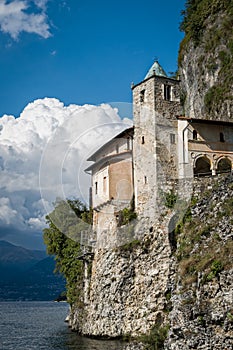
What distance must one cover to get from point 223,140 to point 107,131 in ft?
35.2

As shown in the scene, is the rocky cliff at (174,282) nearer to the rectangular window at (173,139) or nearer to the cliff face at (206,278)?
the cliff face at (206,278)

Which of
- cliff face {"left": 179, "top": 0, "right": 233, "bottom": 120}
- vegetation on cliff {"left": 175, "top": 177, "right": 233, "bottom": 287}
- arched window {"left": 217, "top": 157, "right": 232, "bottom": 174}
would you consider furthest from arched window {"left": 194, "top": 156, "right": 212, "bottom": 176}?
cliff face {"left": 179, "top": 0, "right": 233, "bottom": 120}

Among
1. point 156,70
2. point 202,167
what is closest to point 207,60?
point 156,70

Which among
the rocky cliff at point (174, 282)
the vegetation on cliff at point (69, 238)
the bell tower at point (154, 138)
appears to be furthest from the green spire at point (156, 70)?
the vegetation on cliff at point (69, 238)

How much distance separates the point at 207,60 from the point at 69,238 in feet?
87.5

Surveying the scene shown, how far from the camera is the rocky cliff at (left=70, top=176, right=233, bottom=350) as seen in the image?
84.0 ft

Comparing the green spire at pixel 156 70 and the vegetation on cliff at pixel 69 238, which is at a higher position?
the green spire at pixel 156 70

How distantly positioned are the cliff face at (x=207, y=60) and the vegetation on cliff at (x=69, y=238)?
18.2m

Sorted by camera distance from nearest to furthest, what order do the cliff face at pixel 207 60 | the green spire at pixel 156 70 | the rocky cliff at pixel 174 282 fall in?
the rocky cliff at pixel 174 282
the green spire at pixel 156 70
the cliff face at pixel 207 60

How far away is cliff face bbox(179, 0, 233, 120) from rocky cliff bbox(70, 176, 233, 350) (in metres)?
19.0

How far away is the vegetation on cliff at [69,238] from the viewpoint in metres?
50.2

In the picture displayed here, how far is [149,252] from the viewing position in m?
37.9

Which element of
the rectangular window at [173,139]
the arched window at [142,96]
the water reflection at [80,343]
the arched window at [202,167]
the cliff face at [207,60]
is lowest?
the water reflection at [80,343]

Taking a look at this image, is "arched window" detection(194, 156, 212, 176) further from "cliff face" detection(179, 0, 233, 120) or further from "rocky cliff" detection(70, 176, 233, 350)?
"cliff face" detection(179, 0, 233, 120)
